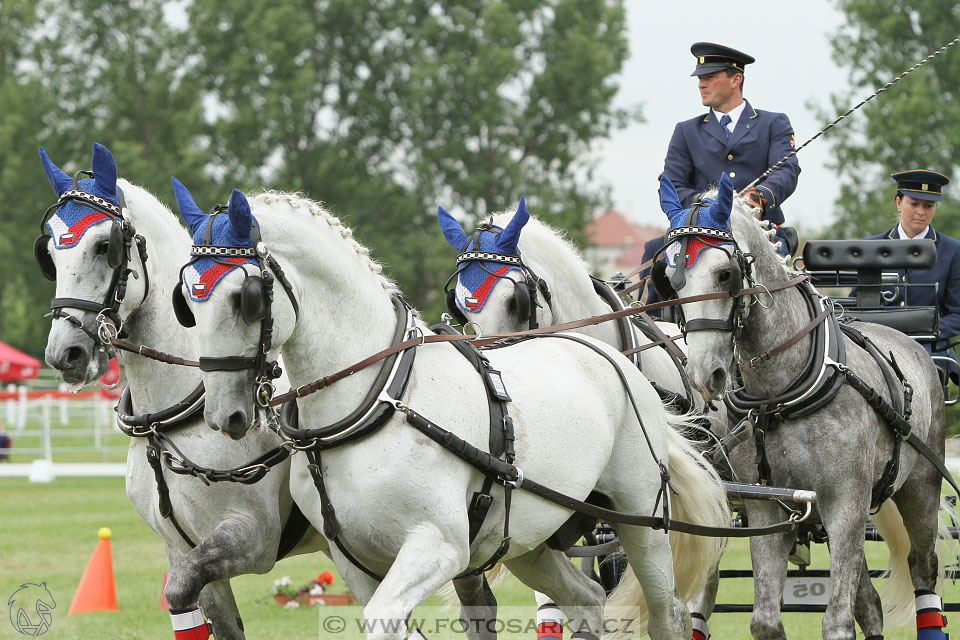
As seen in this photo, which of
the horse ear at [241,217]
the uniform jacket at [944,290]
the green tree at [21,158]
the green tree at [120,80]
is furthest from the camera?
the green tree at [120,80]

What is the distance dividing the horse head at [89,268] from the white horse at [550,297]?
1.54m

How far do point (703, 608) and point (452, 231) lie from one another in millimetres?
2375

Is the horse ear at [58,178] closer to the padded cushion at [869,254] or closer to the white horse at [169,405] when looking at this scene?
the white horse at [169,405]

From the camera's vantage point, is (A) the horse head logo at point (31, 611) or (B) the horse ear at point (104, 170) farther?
(A) the horse head logo at point (31, 611)

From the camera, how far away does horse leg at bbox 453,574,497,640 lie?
4945 millimetres

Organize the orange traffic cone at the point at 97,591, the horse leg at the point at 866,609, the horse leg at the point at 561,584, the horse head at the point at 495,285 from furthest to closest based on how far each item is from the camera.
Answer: the orange traffic cone at the point at 97,591 → the horse leg at the point at 866,609 → the horse head at the point at 495,285 → the horse leg at the point at 561,584

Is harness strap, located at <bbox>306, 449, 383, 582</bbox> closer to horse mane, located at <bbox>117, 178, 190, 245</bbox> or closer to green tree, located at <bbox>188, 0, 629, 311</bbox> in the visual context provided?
horse mane, located at <bbox>117, 178, 190, 245</bbox>

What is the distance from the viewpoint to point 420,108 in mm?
30266

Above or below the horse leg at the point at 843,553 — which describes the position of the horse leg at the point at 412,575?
above

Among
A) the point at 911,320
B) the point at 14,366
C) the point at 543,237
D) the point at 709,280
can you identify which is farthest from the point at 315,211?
the point at 14,366

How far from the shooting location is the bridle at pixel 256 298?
363 cm

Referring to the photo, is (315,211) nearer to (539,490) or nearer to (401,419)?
(401,419)

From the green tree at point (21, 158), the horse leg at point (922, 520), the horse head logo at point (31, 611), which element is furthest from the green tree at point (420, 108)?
the horse leg at point (922, 520)

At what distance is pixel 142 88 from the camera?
31.1 meters
